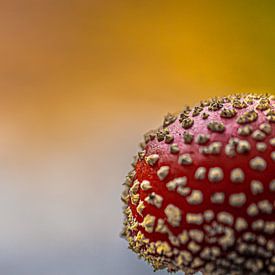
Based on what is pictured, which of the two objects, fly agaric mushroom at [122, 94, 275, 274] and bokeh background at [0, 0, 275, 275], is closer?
fly agaric mushroom at [122, 94, 275, 274]

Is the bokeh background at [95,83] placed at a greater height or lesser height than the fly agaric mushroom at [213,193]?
→ greater

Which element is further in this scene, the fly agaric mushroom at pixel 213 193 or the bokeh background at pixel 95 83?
the bokeh background at pixel 95 83

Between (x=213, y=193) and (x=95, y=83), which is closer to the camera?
(x=213, y=193)

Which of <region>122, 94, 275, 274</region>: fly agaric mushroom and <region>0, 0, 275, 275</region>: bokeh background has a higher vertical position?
<region>0, 0, 275, 275</region>: bokeh background

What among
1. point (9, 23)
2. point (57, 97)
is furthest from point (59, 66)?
point (9, 23)

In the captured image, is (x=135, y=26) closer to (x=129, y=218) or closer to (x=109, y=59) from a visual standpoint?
(x=109, y=59)
